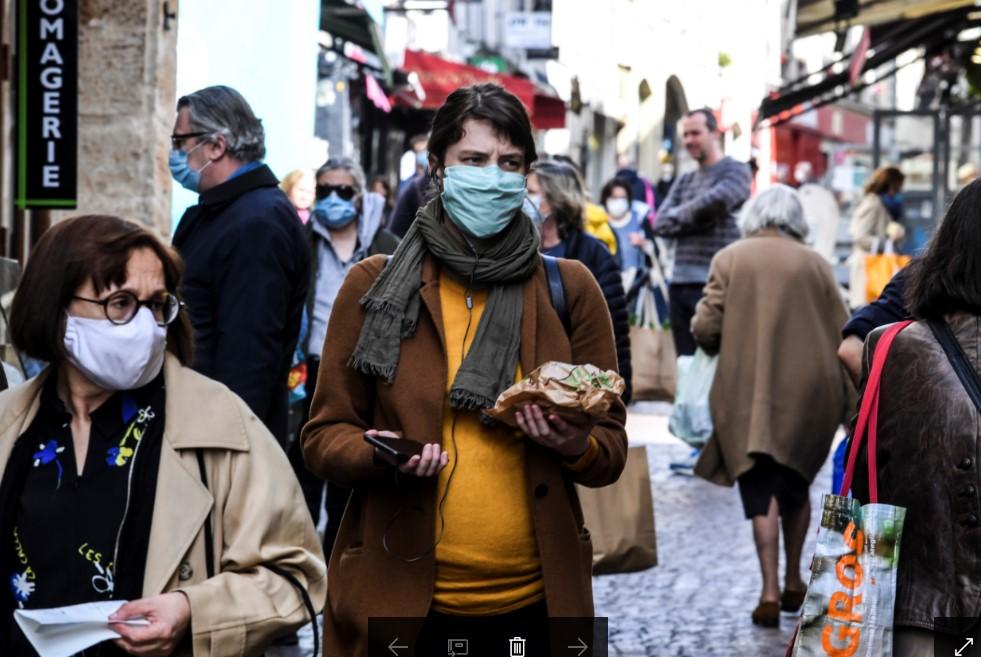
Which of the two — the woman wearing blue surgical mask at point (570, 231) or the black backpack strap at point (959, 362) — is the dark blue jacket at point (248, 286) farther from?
the black backpack strap at point (959, 362)

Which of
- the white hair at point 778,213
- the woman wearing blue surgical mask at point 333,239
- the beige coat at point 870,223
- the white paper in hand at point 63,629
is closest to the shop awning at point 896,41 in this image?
the beige coat at point 870,223

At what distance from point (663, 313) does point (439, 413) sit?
1072cm

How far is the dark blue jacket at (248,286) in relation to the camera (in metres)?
5.75

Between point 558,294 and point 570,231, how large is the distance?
11.9ft

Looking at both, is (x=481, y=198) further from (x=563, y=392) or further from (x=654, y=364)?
(x=654, y=364)

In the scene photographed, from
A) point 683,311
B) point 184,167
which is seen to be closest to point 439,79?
point 683,311

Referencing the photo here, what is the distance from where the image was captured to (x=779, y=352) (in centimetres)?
856

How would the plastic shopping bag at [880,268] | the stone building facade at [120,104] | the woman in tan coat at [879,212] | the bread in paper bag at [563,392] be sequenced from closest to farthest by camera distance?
the bread in paper bag at [563,392]
the stone building facade at [120,104]
the plastic shopping bag at [880,268]
the woman in tan coat at [879,212]

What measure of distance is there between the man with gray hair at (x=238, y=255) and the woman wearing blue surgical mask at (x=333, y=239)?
7.15ft

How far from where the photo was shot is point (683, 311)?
12.2m

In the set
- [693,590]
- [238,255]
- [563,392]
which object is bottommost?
[693,590]

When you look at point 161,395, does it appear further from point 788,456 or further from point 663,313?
point 663,313

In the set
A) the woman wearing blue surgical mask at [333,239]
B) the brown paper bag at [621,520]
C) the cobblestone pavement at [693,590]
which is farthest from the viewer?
the woman wearing blue surgical mask at [333,239]

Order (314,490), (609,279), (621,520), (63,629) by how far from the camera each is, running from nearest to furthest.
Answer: (63,629) < (621,520) < (609,279) < (314,490)
